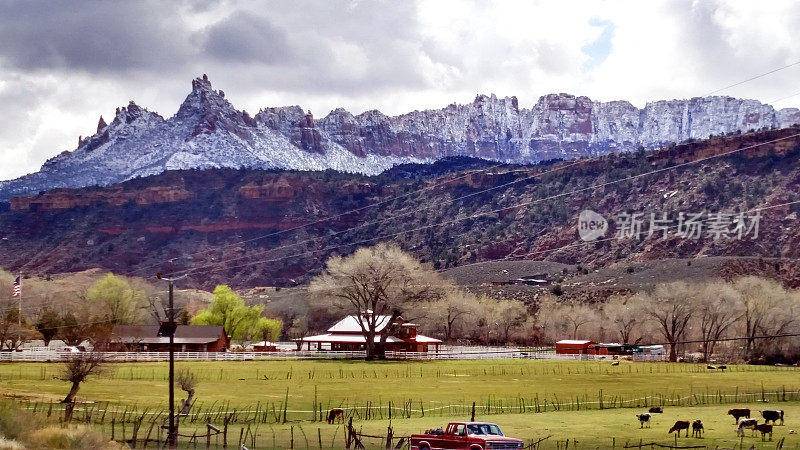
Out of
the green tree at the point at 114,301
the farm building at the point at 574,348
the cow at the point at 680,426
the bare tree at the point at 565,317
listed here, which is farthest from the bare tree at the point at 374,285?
the cow at the point at 680,426

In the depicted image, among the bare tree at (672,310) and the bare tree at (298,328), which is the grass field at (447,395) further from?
the bare tree at (298,328)

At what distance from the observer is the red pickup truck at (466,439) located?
40750 millimetres

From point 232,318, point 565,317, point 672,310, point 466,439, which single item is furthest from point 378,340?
point 466,439

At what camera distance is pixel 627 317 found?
130000 mm

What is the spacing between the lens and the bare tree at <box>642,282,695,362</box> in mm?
116619

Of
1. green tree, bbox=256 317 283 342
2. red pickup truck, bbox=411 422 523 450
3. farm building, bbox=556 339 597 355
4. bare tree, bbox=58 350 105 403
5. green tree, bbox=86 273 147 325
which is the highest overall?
green tree, bbox=86 273 147 325

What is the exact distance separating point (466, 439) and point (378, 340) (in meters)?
85.9

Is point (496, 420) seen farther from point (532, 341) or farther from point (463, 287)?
point (463, 287)

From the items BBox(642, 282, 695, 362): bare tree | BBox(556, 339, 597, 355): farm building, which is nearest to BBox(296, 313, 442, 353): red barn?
BBox(556, 339, 597, 355): farm building

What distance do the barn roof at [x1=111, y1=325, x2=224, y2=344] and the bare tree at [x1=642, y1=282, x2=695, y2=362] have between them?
151ft

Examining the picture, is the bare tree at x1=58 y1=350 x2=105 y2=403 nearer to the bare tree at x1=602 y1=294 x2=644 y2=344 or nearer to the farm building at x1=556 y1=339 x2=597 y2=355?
the farm building at x1=556 y1=339 x2=597 y2=355

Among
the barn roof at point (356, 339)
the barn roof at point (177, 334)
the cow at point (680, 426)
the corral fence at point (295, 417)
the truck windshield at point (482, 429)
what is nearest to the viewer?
the truck windshield at point (482, 429)

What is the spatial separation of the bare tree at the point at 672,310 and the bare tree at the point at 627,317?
7.05 feet

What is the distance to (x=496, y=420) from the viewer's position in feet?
183
